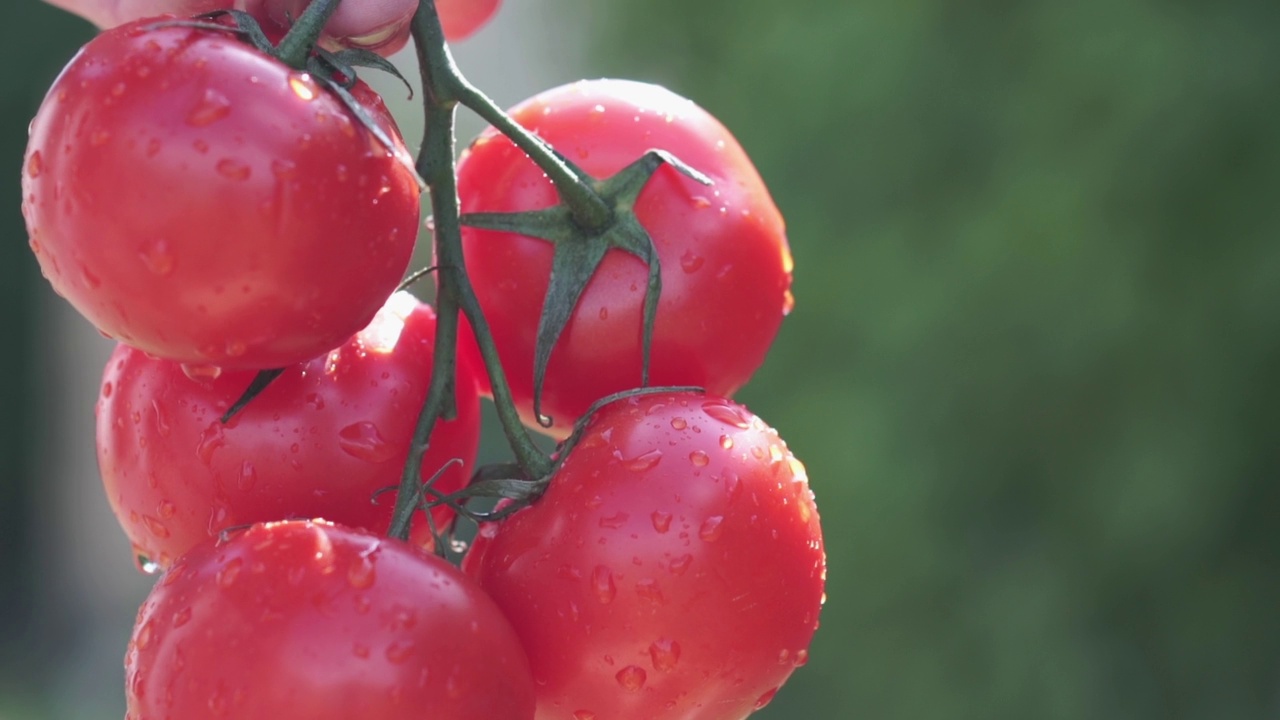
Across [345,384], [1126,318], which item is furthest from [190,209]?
[1126,318]

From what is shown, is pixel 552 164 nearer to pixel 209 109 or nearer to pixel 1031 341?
pixel 209 109

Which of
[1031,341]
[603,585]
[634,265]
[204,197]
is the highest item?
[204,197]

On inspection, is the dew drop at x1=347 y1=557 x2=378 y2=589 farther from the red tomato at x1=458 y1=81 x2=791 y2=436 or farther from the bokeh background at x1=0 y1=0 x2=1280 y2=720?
the bokeh background at x1=0 y1=0 x2=1280 y2=720

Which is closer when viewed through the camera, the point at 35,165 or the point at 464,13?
the point at 35,165

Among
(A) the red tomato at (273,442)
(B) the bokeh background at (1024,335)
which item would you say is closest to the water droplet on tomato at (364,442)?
(A) the red tomato at (273,442)

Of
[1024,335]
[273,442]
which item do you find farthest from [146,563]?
[1024,335]

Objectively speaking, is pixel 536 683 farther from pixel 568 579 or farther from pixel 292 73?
pixel 292 73

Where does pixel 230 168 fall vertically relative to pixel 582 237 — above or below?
above
